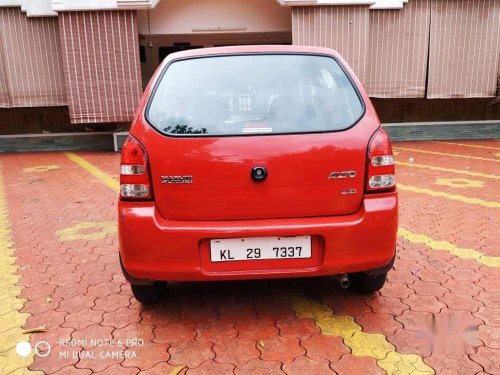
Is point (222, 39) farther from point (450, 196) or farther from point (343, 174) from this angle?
point (343, 174)

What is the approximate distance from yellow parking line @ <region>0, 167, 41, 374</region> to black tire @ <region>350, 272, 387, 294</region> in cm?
201

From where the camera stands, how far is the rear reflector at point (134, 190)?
8.00ft

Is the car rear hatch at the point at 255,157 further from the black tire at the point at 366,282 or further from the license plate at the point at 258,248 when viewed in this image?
the black tire at the point at 366,282

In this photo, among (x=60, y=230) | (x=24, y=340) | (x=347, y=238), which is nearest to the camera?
(x=347, y=238)

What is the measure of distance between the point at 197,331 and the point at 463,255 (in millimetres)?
2393

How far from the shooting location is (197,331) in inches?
104

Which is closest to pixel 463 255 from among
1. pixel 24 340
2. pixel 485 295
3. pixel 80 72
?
pixel 485 295

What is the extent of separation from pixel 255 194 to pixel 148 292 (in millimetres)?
1035

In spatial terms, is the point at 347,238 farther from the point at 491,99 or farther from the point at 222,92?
the point at 491,99

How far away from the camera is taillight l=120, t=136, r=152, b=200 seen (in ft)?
8.00

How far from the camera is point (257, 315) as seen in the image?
9.22 ft

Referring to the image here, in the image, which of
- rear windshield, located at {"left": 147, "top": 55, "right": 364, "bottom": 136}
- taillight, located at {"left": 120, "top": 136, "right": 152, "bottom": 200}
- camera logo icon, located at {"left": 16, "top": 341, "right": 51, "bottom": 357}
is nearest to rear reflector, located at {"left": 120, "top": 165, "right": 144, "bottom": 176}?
taillight, located at {"left": 120, "top": 136, "right": 152, "bottom": 200}

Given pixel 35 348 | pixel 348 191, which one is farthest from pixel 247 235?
pixel 35 348

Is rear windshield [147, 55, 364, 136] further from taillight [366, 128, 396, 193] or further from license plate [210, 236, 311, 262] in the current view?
license plate [210, 236, 311, 262]
